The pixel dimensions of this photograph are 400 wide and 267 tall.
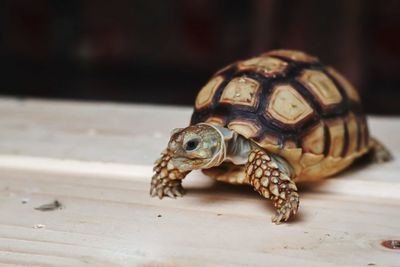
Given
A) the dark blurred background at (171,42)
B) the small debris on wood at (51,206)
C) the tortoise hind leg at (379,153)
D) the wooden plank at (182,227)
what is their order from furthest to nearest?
the dark blurred background at (171,42)
the tortoise hind leg at (379,153)
the small debris on wood at (51,206)
the wooden plank at (182,227)

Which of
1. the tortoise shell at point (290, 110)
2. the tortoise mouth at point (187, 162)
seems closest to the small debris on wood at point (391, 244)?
the tortoise shell at point (290, 110)

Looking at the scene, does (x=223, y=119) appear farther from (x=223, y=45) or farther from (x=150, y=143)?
(x=223, y=45)

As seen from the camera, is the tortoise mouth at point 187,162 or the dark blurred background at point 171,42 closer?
the tortoise mouth at point 187,162

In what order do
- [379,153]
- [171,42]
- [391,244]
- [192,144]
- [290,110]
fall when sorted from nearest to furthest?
[391,244] < [192,144] < [290,110] < [379,153] < [171,42]

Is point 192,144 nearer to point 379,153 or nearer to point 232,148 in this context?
point 232,148

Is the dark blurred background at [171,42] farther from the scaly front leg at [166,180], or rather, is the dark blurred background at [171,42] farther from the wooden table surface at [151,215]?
the scaly front leg at [166,180]

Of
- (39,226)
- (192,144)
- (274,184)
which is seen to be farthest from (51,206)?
(274,184)

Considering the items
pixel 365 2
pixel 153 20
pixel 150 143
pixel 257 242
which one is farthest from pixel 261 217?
pixel 153 20

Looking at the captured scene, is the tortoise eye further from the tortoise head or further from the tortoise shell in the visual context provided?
the tortoise shell

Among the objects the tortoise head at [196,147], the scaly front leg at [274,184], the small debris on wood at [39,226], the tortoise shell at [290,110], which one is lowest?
the small debris on wood at [39,226]
